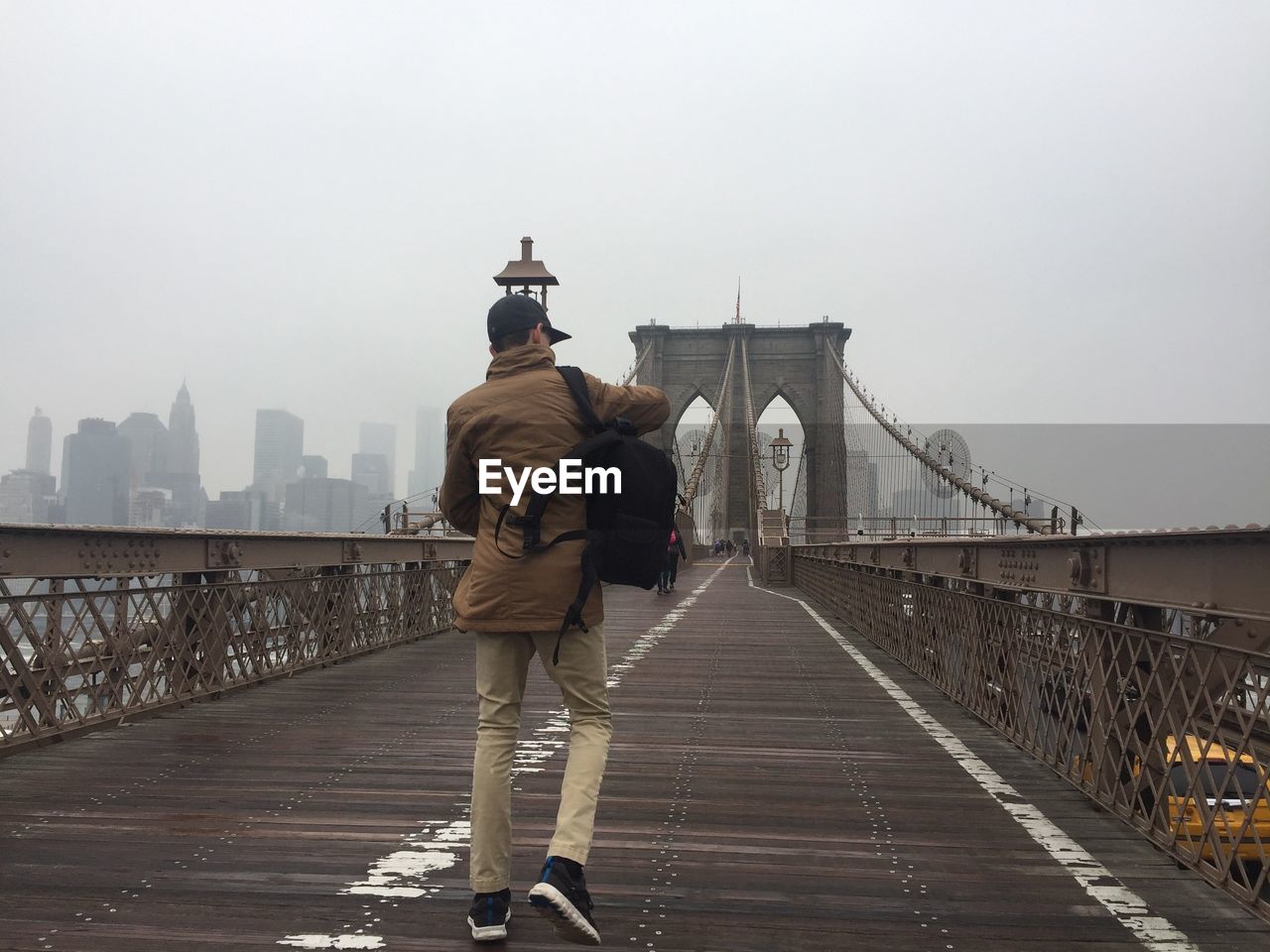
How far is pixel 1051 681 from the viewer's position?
5.19 meters

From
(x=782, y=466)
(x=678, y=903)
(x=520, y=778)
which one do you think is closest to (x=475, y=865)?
(x=678, y=903)

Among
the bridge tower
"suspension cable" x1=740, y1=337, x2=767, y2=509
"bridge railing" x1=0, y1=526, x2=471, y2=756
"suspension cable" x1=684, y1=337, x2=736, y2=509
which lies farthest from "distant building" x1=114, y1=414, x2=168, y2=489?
"bridge railing" x1=0, y1=526, x2=471, y2=756

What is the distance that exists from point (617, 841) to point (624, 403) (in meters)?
1.59

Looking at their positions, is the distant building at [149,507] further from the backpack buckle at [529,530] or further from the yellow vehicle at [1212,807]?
the yellow vehicle at [1212,807]

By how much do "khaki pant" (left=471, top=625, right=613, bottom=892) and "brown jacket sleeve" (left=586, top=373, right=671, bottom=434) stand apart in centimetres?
60

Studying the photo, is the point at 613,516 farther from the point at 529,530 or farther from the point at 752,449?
the point at 752,449

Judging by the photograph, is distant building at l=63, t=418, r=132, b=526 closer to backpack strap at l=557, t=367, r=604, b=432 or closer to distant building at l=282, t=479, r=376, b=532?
distant building at l=282, t=479, r=376, b=532

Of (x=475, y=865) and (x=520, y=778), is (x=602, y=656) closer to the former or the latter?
(x=475, y=865)

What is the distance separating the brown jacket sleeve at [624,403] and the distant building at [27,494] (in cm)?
3343

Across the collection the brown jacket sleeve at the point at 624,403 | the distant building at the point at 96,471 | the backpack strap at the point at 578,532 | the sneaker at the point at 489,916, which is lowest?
the sneaker at the point at 489,916

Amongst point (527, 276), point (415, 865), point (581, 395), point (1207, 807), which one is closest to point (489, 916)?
point (415, 865)

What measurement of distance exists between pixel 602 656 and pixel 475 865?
2.11 ft

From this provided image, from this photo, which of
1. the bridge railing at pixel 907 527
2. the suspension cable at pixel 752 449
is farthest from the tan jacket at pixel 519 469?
the suspension cable at pixel 752 449

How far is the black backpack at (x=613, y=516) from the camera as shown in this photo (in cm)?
295
